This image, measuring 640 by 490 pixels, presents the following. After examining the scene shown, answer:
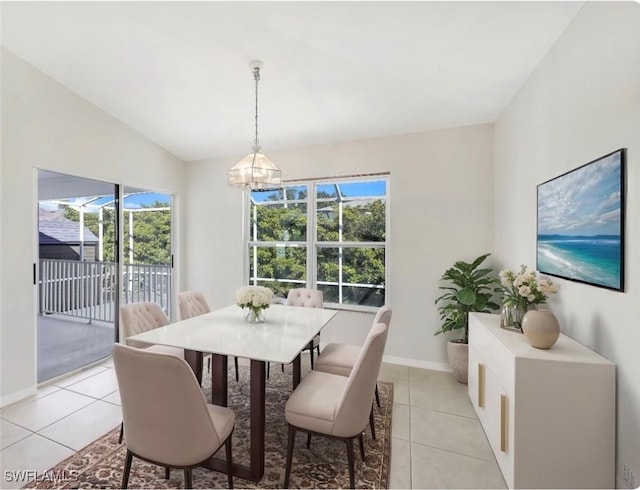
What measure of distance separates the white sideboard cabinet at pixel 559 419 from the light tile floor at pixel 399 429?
1.06ft

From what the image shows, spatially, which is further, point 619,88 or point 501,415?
point 501,415

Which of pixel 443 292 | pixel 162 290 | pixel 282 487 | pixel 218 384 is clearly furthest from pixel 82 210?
pixel 443 292

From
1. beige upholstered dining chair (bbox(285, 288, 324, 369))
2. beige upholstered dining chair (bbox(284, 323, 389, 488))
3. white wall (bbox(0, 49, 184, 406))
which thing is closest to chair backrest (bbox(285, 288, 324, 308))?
beige upholstered dining chair (bbox(285, 288, 324, 369))

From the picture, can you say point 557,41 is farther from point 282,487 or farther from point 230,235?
point 230,235

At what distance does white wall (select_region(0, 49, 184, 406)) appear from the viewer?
261 centimetres

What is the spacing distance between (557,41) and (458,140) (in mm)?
1333

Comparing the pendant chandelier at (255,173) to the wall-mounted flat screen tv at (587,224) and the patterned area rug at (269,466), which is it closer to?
the patterned area rug at (269,466)

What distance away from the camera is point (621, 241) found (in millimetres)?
1476

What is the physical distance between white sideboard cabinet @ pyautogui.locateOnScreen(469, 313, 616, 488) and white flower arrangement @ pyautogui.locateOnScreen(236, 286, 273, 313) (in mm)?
1706

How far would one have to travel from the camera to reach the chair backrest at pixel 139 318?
2375 mm

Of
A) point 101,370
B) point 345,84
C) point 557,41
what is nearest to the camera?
point 557,41

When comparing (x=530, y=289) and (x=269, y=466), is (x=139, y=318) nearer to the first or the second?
(x=269, y=466)

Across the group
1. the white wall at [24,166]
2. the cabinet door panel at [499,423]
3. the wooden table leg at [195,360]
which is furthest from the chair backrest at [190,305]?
the cabinet door panel at [499,423]

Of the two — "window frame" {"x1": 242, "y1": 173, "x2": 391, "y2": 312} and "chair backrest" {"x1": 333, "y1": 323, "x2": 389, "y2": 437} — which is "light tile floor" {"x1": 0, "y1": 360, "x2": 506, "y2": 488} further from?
"window frame" {"x1": 242, "y1": 173, "x2": 391, "y2": 312}
